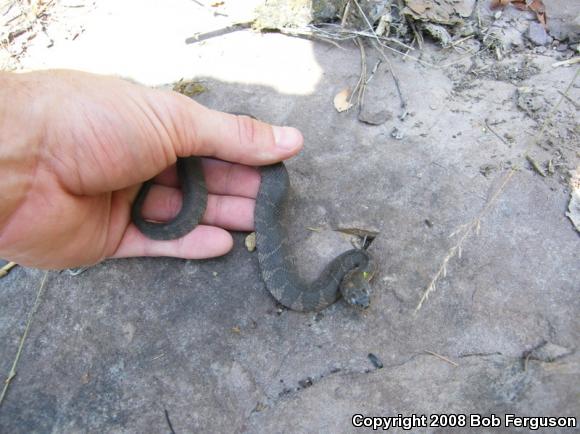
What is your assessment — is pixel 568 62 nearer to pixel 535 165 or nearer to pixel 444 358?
pixel 535 165

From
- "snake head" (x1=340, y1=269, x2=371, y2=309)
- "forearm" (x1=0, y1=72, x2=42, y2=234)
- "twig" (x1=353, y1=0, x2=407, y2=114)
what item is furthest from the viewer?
"twig" (x1=353, y1=0, x2=407, y2=114)

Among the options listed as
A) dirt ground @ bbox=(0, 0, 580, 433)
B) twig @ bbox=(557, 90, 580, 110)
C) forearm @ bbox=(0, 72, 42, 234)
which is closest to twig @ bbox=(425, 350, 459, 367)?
dirt ground @ bbox=(0, 0, 580, 433)

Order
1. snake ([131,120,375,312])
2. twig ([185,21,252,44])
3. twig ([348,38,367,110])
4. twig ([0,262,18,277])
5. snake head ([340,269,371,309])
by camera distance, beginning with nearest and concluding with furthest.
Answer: snake head ([340,269,371,309]) < snake ([131,120,375,312]) < twig ([0,262,18,277]) < twig ([348,38,367,110]) < twig ([185,21,252,44])

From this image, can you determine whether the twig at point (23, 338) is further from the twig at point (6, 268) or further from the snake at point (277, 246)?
the snake at point (277, 246)

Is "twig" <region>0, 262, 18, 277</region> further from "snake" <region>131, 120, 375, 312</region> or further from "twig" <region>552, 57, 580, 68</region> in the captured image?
"twig" <region>552, 57, 580, 68</region>

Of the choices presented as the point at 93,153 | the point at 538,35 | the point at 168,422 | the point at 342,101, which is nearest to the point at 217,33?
the point at 342,101

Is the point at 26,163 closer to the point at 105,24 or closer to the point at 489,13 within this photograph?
the point at 105,24

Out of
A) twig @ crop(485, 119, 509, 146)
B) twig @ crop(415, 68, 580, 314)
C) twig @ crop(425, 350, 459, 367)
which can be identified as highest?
twig @ crop(485, 119, 509, 146)
